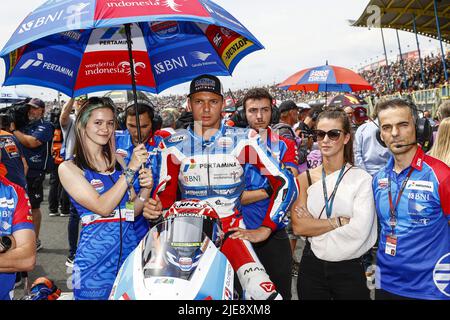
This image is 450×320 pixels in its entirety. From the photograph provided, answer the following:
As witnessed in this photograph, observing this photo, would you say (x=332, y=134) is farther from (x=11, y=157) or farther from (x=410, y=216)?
(x=11, y=157)

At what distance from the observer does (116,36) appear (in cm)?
405

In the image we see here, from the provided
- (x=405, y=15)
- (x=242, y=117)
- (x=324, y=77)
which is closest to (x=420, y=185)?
(x=242, y=117)

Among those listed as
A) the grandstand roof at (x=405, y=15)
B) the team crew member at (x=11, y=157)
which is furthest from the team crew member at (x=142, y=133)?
the grandstand roof at (x=405, y=15)

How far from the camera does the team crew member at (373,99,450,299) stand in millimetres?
2801

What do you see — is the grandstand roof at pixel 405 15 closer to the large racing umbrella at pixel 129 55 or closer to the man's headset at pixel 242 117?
the man's headset at pixel 242 117

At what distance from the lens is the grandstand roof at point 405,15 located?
69.2 ft

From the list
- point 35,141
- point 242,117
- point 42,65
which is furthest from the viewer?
point 35,141

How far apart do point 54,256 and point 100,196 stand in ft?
15.4

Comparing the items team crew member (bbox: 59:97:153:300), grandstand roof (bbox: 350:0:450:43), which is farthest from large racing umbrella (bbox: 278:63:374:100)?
grandstand roof (bbox: 350:0:450:43)

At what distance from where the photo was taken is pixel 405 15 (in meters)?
23.1

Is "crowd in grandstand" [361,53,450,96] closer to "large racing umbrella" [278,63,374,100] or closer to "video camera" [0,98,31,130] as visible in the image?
"large racing umbrella" [278,63,374,100]

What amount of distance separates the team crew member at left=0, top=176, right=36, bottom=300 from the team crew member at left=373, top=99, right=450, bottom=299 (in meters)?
2.41

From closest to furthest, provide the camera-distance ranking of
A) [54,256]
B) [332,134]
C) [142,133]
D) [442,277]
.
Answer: [442,277]
[332,134]
[142,133]
[54,256]

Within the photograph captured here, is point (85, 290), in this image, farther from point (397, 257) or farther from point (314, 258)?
point (397, 257)
